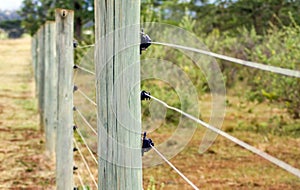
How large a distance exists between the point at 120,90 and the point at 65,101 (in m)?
2.21

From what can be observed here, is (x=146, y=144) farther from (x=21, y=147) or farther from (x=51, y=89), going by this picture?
(x=21, y=147)

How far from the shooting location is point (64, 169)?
3.81m

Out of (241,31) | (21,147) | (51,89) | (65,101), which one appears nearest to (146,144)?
(65,101)

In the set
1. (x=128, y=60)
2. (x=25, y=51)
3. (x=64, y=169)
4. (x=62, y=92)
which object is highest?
(x=128, y=60)

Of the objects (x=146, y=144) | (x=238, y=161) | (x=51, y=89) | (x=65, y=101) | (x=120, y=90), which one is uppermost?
(x=120, y=90)

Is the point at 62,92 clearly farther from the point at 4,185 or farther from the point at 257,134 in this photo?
the point at 257,134

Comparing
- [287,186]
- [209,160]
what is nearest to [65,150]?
[287,186]

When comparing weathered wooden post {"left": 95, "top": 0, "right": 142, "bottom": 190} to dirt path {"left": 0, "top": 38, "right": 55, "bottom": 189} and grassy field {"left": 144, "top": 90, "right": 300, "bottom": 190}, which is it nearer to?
grassy field {"left": 144, "top": 90, "right": 300, "bottom": 190}

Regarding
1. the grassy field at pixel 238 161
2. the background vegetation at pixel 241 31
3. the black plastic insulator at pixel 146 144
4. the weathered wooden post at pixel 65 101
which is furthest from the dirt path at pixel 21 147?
the black plastic insulator at pixel 146 144

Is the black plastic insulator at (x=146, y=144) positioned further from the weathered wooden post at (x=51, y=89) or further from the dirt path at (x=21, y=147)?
the weathered wooden post at (x=51, y=89)

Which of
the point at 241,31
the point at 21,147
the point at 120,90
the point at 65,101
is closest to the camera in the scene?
the point at 120,90

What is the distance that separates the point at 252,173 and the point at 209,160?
836mm

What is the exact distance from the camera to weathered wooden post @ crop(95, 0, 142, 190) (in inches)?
72.3

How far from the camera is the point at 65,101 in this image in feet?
13.1
